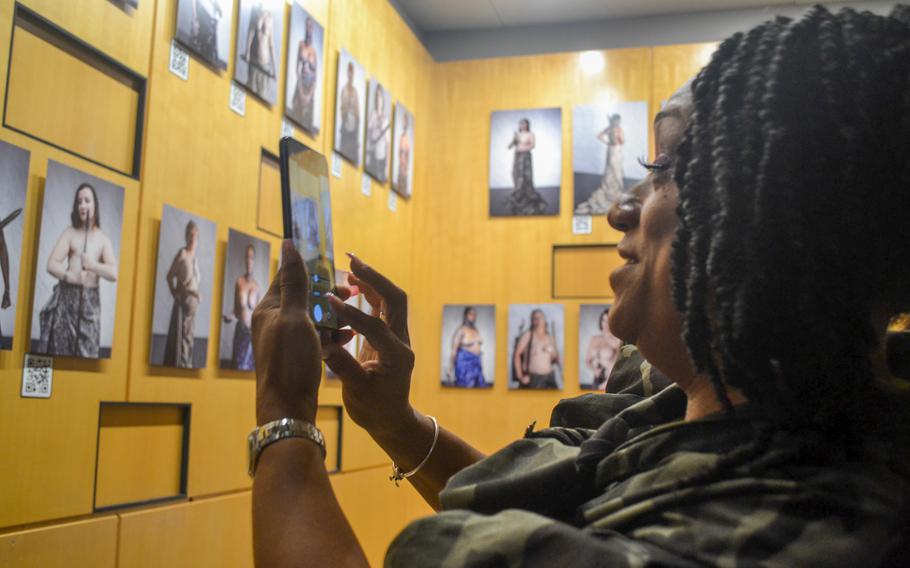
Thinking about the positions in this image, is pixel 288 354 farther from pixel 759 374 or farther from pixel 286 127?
pixel 286 127

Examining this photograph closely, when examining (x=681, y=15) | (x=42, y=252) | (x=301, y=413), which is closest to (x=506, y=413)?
(x=681, y=15)

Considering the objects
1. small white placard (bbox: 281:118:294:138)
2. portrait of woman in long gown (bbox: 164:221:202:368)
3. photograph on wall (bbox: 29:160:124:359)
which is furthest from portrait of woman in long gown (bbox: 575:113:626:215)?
photograph on wall (bbox: 29:160:124:359)

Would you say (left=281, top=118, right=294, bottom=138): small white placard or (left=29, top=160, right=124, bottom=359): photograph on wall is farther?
(left=281, top=118, right=294, bottom=138): small white placard

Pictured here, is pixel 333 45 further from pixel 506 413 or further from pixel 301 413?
pixel 301 413

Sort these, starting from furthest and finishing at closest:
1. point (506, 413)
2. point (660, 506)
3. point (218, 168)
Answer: point (506, 413), point (218, 168), point (660, 506)

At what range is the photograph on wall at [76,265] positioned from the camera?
2.02m

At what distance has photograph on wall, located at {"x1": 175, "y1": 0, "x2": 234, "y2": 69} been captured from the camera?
254 cm

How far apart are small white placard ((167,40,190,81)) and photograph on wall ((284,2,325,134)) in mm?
617

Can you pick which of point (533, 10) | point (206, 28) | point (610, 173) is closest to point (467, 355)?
point (610, 173)

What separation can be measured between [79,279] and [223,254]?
0.69m

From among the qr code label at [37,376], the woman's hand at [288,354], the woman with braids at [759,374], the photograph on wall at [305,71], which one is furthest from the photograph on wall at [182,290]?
the woman with braids at [759,374]

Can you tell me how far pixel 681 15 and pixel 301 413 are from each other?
14.3ft

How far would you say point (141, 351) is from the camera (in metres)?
2.36

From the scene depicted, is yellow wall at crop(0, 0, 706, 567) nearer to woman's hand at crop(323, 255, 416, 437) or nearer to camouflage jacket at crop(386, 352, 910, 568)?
woman's hand at crop(323, 255, 416, 437)
